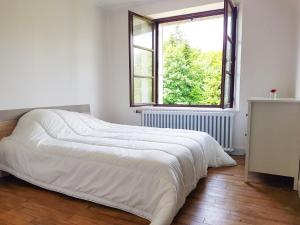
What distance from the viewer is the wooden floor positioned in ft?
5.62

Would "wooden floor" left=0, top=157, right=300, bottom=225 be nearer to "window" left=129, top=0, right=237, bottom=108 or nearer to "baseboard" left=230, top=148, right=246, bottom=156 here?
"baseboard" left=230, top=148, right=246, bottom=156

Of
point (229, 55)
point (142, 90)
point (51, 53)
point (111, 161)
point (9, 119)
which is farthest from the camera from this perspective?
point (142, 90)

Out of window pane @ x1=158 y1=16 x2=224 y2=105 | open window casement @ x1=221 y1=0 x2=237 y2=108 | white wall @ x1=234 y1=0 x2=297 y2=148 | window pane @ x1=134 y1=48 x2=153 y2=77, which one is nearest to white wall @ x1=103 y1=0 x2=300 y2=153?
white wall @ x1=234 y1=0 x2=297 y2=148

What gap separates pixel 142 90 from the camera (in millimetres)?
3869

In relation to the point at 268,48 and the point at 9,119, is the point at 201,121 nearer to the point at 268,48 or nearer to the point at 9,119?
the point at 268,48

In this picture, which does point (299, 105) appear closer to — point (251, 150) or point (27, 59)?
point (251, 150)

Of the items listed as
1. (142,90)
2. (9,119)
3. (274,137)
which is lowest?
(274,137)

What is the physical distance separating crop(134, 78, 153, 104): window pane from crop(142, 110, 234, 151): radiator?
25 cm

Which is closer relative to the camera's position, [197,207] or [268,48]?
[197,207]

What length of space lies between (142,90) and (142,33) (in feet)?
3.12

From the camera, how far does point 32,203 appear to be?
199 centimetres

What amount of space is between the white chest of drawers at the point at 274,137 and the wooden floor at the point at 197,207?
215mm

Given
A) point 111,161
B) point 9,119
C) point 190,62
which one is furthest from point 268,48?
point 9,119

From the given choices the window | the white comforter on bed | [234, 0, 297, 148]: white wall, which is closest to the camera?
the white comforter on bed
